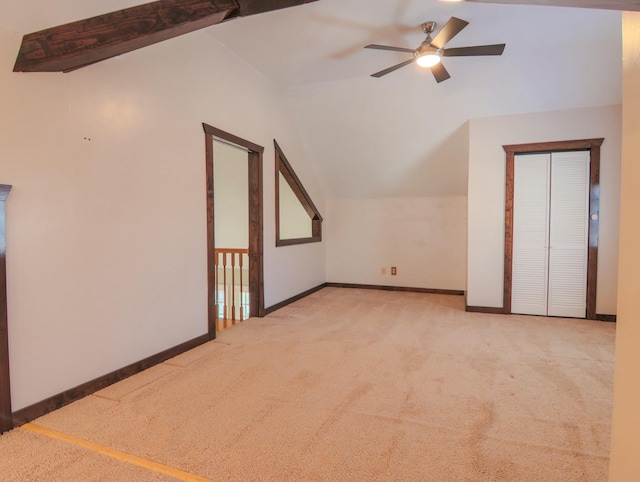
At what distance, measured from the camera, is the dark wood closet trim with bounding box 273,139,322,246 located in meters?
4.33

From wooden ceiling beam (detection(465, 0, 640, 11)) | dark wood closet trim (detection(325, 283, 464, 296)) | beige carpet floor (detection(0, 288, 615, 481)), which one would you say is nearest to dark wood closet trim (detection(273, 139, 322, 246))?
dark wood closet trim (detection(325, 283, 464, 296))

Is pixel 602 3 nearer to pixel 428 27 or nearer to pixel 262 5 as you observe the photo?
pixel 262 5

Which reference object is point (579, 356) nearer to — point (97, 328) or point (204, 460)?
point (204, 460)

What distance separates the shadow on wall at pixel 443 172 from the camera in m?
4.45

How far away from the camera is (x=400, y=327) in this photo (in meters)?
3.65

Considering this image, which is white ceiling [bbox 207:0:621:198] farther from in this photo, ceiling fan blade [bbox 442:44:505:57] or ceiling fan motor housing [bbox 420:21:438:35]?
ceiling fan blade [bbox 442:44:505:57]

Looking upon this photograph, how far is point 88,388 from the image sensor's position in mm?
2170

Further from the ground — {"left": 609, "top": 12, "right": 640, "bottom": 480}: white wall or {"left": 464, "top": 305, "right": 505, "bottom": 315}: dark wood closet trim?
{"left": 609, "top": 12, "right": 640, "bottom": 480}: white wall

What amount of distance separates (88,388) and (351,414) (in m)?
1.63

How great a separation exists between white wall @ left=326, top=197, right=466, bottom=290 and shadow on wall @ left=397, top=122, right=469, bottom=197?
0.58ft

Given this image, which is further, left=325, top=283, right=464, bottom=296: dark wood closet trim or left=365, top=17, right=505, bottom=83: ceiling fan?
left=325, top=283, right=464, bottom=296: dark wood closet trim

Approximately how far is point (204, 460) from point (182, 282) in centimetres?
157

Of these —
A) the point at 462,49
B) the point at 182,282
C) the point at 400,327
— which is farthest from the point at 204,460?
the point at 462,49

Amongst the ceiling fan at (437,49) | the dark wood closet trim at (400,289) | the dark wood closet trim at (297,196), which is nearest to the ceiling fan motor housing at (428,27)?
the ceiling fan at (437,49)
